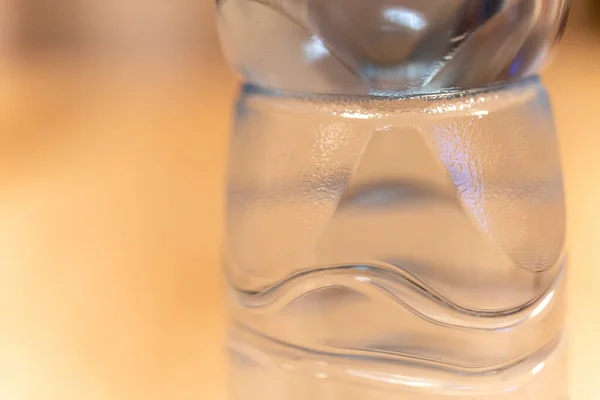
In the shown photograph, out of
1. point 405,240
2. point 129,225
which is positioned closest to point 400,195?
point 405,240

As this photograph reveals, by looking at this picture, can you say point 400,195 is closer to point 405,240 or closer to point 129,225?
point 405,240

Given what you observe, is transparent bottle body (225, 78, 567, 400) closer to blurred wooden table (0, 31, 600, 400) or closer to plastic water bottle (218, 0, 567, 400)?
plastic water bottle (218, 0, 567, 400)

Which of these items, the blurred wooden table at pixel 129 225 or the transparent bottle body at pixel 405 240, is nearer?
the transparent bottle body at pixel 405 240

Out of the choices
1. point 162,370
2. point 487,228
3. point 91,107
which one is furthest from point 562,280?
point 91,107

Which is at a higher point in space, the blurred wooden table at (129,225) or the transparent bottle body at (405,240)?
the transparent bottle body at (405,240)

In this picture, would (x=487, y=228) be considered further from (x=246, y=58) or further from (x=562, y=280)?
(x=246, y=58)

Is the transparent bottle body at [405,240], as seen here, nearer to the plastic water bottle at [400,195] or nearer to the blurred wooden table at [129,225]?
the plastic water bottle at [400,195]

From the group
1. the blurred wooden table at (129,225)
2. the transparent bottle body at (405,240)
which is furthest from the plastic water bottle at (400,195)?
the blurred wooden table at (129,225)
